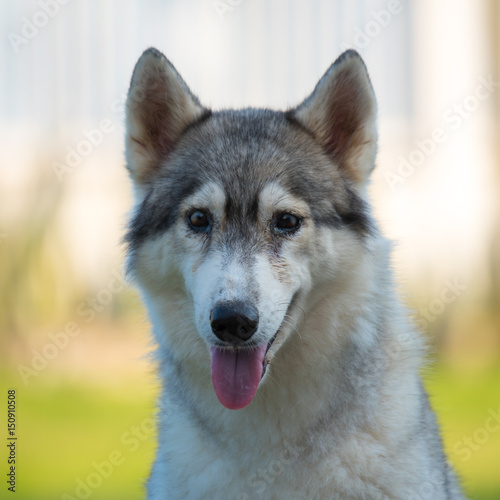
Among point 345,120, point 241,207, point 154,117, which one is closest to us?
point 241,207

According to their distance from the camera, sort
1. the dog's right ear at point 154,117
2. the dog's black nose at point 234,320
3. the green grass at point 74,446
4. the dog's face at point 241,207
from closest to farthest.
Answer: the dog's black nose at point 234,320 → the dog's face at point 241,207 → the dog's right ear at point 154,117 → the green grass at point 74,446

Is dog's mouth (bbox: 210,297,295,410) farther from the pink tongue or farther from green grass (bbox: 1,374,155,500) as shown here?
green grass (bbox: 1,374,155,500)

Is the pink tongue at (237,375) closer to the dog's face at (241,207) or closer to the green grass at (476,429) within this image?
the dog's face at (241,207)

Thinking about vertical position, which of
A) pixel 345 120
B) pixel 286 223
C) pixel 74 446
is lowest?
pixel 74 446

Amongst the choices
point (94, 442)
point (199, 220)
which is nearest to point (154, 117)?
point (199, 220)

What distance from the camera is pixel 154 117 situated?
3.91 meters

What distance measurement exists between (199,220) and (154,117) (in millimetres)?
793

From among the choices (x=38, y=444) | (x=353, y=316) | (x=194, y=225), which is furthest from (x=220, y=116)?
(x=38, y=444)

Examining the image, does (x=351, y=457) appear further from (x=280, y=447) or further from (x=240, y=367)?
(x=240, y=367)

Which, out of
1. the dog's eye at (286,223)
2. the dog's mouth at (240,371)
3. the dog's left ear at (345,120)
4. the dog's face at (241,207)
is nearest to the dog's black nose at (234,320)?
the dog's face at (241,207)

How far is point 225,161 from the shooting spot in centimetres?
354

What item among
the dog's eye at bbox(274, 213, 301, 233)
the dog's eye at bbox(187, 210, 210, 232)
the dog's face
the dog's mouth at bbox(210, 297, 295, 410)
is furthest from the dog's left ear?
the dog's mouth at bbox(210, 297, 295, 410)

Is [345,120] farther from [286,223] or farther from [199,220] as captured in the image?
A: [199,220]

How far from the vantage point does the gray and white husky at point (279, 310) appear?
322 centimetres
